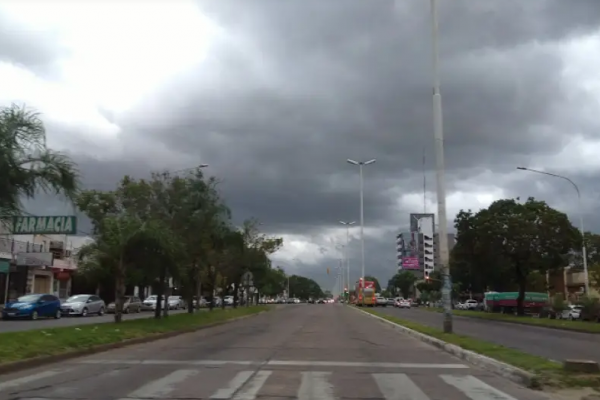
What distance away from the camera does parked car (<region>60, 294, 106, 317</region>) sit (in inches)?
1578

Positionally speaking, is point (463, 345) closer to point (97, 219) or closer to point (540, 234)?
point (97, 219)

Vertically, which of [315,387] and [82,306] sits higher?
[82,306]

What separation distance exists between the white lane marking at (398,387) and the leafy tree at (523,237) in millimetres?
34652

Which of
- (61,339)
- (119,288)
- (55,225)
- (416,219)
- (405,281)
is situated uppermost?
(416,219)

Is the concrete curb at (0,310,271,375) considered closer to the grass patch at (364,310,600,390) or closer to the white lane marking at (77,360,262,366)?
the white lane marking at (77,360,262,366)

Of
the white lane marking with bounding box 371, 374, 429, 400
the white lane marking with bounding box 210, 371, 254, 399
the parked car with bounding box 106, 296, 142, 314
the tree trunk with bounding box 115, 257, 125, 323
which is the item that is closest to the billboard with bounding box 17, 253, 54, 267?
the parked car with bounding box 106, 296, 142, 314

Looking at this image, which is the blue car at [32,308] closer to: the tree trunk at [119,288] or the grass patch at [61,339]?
the tree trunk at [119,288]

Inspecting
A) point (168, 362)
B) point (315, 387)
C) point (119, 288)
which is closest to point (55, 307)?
point (119, 288)

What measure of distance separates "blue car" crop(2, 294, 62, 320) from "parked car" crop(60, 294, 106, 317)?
8.29 feet

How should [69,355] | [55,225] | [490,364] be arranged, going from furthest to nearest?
[55,225] → [69,355] → [490,364]

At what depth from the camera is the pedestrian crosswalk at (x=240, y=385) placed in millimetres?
9906

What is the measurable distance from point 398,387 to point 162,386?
13.0 feet

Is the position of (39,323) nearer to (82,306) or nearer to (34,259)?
(82,306)

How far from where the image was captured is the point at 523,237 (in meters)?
44.3
